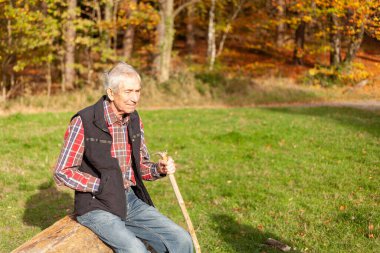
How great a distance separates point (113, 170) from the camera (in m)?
4.43

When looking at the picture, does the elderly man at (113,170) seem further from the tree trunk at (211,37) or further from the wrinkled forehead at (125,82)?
the tree trunk at (211,37)

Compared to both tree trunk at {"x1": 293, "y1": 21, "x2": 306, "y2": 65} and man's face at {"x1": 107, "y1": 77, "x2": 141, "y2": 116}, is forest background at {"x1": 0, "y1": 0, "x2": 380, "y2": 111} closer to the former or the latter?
tree trunk at {"x1": 293, "y1": 21, "x2": 306, "y2": 65}

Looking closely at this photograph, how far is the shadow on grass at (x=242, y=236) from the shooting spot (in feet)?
20.2

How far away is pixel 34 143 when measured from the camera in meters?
11.3

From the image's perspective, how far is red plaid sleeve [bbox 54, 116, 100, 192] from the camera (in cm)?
431

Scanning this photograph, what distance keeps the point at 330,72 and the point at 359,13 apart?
22.8 feet

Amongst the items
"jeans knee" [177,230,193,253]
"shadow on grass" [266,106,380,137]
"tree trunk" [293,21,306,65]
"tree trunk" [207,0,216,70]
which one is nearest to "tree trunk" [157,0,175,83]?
"tree trunk" [207,0,216,70]

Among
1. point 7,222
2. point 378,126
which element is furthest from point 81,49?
point 7,222

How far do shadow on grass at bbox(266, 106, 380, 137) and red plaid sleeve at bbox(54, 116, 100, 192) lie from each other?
864cm

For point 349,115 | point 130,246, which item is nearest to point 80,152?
point 130,246

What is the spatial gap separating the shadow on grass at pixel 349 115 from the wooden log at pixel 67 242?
8.55 m

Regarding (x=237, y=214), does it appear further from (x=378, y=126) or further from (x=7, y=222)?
(x=378, y=126)

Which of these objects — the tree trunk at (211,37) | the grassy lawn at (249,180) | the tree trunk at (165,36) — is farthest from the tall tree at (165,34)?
the grassy lawn at (249,180)

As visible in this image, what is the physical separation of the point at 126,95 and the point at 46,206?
13.2 feet
